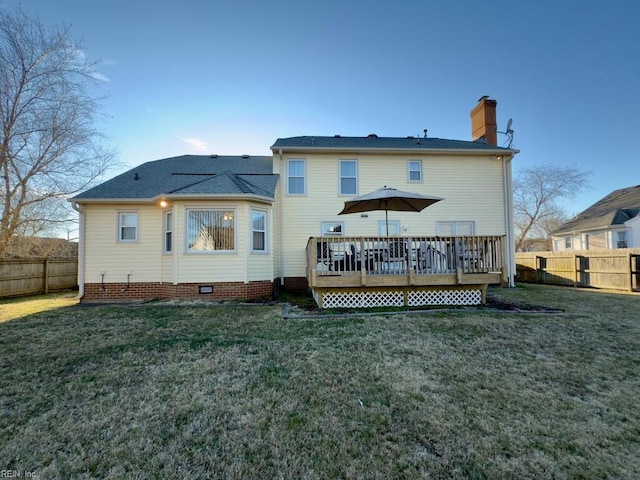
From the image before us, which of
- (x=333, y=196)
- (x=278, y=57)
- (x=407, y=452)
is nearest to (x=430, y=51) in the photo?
(x=278, y=57)

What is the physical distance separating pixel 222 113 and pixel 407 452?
1307 cm

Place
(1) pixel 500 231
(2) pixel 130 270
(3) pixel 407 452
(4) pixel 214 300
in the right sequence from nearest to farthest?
(3) pixel 407 452, (4) pixel 214 300, (2) pixel 130 270, (1) pixel 500 231

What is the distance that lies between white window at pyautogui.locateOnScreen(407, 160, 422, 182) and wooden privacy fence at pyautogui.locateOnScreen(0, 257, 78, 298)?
15993mm

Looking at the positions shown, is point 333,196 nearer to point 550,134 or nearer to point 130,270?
point 130,270

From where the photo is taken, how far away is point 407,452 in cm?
226

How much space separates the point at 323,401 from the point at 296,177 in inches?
371

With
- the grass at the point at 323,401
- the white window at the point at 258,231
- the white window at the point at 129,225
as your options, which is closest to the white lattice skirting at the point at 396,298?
→ the grass at the point at 323,401

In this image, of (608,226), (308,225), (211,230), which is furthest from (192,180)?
(608,226)

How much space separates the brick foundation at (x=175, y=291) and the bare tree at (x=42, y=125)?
7362mm

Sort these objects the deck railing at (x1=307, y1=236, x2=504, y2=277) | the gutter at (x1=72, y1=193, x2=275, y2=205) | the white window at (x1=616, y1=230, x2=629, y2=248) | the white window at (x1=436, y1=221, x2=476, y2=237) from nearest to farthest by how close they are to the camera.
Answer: the deck railing at (x1=307, y1=236, x2=504, y2=277), the gutter at (x1=72, y1=193, x2=275, y2=205), the white window at (x1=436, y1=221, x2=476, y2=237), the white window at (x1=616, y1=230, x2=629, y2=248)

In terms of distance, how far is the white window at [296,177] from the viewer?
1132 cm

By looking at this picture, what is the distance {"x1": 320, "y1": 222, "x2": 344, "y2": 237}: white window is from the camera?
1123 centimetres

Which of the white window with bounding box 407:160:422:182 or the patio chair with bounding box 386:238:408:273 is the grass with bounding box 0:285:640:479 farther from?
the white window with bounding box 407:160:422:182

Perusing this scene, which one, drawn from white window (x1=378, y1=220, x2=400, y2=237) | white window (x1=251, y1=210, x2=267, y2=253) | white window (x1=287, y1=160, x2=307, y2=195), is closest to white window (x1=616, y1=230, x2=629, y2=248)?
white window (x1=378, y1=220, x2=400, y2=237)
